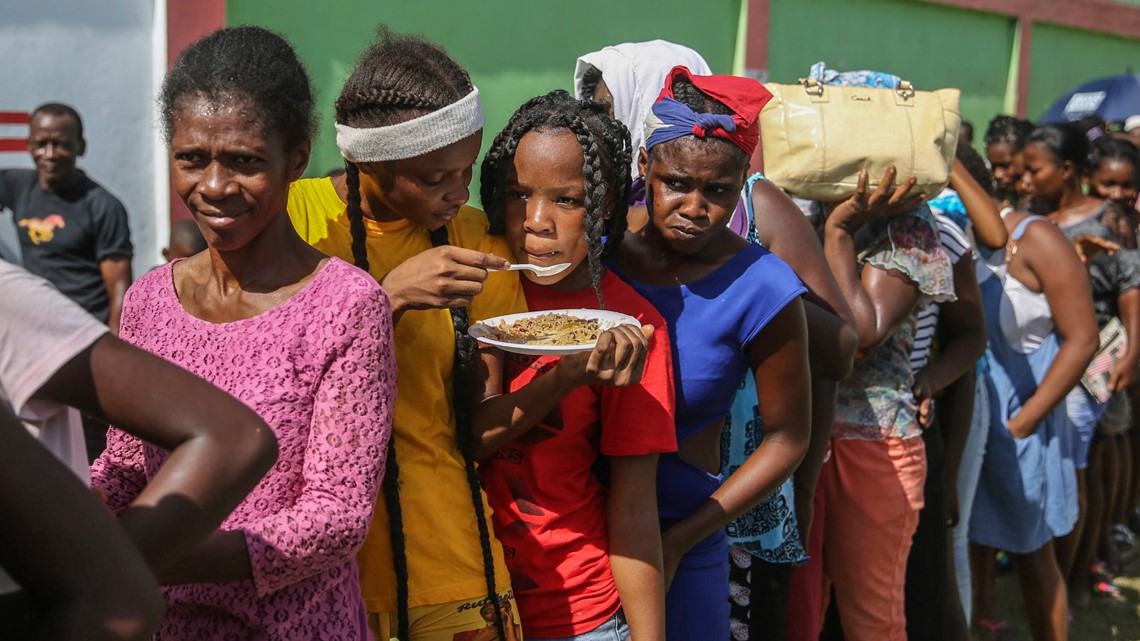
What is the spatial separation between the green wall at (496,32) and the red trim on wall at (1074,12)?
3.06m

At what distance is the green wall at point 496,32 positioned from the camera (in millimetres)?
5953

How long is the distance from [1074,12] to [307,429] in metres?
11.4

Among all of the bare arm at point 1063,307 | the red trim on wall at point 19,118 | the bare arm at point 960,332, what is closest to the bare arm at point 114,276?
the red trim on wall at point 19,118

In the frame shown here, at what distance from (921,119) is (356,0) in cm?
368

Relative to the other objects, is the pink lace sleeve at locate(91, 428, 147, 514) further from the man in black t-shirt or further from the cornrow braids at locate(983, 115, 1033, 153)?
the cornrow braids at locate(983, 115, 1033, 153)

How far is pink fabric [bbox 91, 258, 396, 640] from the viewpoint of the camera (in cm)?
163

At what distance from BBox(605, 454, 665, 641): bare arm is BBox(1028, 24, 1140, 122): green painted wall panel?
9955 millimetres

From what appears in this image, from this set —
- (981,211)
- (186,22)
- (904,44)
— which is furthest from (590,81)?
(904,44)

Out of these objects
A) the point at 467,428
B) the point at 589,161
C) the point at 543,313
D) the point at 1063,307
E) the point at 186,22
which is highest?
the point at 186,22

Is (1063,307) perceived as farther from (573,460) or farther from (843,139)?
(573,460)

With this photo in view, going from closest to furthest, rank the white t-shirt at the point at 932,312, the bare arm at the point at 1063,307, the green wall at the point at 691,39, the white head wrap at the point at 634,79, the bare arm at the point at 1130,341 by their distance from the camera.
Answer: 1. the white head wrap at the point at 634,79
2. the white t-shirt at the point at 932,312
3. the bare arm at the point at 1063,307
4. the bare arm at the point at 1130,341
5. the green wall at the point at 691,39

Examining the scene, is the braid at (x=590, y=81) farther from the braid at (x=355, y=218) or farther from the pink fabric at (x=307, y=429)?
the pink fabric at (x=307, y=429)

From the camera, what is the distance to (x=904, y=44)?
9.51m

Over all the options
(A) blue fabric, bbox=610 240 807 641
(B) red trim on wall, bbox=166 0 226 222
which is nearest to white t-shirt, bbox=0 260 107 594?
(A) blue fabric, bbox=610 240 807 641
